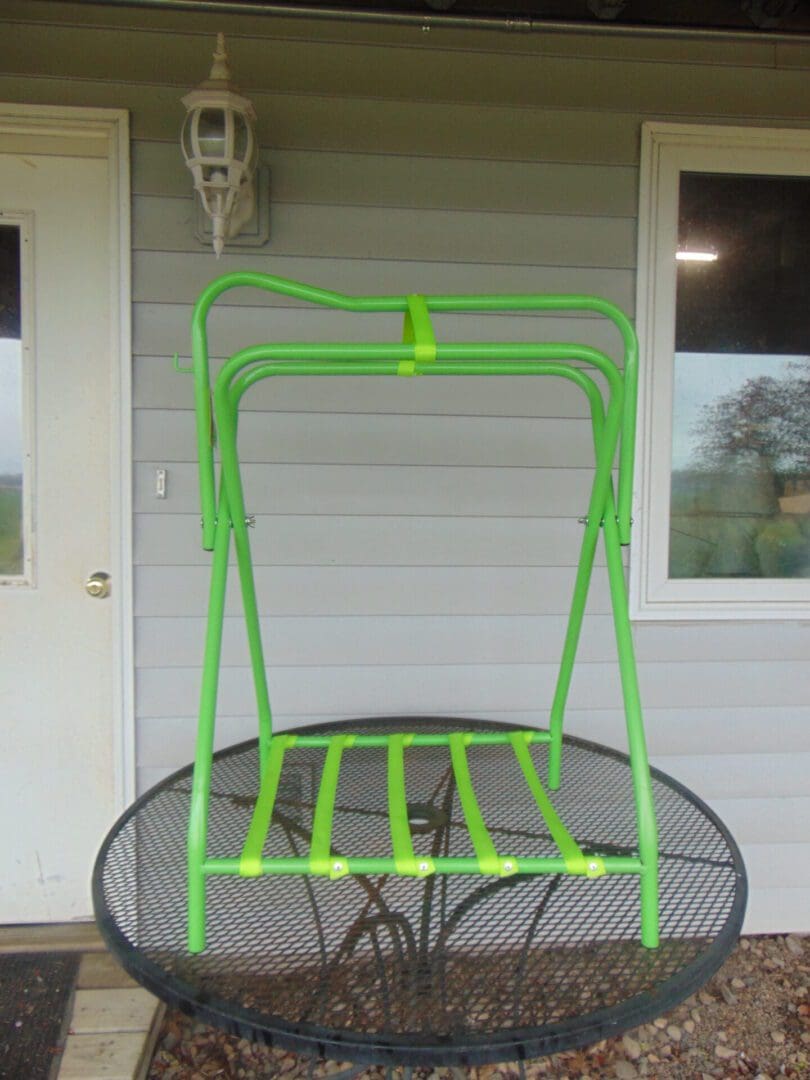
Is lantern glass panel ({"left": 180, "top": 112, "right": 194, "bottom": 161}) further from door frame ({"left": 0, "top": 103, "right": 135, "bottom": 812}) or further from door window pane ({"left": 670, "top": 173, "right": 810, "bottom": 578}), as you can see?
door window pane ({"left": 670, "top": 173, "right": 810, "bottom": 578})

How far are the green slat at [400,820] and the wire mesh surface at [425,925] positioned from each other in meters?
0.06

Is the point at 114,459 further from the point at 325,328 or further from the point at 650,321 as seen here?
the point at 650,321

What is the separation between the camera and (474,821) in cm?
120

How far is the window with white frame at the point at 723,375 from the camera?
6.24 ft

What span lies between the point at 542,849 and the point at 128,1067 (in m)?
1.10

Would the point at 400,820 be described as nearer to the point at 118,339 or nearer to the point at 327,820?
the point at 327,820

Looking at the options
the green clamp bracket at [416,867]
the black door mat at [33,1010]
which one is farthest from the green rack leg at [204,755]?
the black door mat at [33,1010]

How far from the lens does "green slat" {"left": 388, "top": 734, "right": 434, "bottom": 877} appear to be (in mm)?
997

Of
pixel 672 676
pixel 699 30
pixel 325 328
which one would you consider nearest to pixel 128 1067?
pixel 672 676

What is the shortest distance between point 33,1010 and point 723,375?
2.39m

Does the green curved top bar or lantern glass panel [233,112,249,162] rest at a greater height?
lantern glass panel [233,112,249,162]

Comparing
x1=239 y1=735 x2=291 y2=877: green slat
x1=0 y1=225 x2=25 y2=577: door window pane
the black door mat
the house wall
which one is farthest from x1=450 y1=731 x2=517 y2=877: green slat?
x1=0 y1=225 x2=25 y2=577: door window pane

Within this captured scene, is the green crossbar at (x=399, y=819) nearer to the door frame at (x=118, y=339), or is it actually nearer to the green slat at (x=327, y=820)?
the green slat at (x=327, y=820)

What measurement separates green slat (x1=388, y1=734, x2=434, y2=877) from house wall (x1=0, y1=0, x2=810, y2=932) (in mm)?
439
